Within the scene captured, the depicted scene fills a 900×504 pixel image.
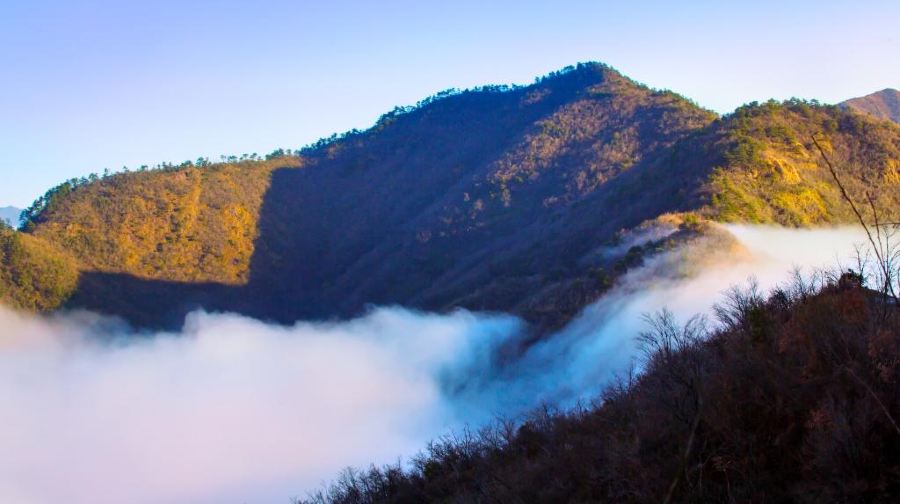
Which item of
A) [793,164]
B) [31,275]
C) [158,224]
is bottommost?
[793,164]

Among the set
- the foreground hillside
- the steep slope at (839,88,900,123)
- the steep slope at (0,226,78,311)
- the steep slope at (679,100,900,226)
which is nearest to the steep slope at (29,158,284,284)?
the steep slope at (0,226,78,311)

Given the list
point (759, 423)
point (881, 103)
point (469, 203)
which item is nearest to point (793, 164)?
point (469, 203)

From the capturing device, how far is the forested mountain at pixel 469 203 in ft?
238

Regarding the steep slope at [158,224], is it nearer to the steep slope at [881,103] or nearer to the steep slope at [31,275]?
the steep slope at [31,275]

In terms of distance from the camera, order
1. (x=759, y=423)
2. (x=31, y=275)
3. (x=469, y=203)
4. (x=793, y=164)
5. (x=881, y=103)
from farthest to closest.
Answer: (x=881, y=103)
(x=469, y=203)
(x=31, y=275)
(x=793, y=164)
(x=759, y=423)

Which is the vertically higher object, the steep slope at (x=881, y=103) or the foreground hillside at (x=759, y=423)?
the steep slope at (x=881, y=103)

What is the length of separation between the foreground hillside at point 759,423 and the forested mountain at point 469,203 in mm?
49016

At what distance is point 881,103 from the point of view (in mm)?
177000

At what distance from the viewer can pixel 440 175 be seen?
166 m

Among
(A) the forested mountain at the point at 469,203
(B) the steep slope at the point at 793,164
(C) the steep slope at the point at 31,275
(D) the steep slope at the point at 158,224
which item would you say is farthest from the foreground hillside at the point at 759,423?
(D) the steep slope at the point at 158,224

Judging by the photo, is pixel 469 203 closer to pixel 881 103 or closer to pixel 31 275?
pixel 31 275

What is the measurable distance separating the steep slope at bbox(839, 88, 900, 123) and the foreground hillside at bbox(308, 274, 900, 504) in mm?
179631

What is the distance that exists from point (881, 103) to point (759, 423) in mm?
196401

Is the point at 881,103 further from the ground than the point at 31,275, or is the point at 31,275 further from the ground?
the point at 31,275
